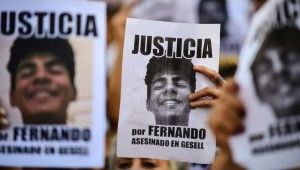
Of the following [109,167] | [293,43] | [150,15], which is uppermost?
[150,15]

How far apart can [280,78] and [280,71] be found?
0.02 meters

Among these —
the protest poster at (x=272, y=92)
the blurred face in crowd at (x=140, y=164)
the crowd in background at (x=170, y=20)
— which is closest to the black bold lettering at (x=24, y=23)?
the crowd in background at (x=170, y=20)

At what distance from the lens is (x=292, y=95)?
1776mm

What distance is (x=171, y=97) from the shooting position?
2404mm

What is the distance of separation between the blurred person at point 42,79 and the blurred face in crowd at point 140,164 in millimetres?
301

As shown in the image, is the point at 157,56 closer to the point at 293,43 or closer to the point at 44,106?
the point at 44,106

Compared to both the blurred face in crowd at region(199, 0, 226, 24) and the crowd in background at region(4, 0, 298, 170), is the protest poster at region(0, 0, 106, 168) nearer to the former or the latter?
the crowd in background at region(4, 0, 298, 170)

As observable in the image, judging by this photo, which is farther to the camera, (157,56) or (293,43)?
(157,56)

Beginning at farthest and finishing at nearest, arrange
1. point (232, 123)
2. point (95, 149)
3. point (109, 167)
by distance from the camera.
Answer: point (109, 167)
point (95, 149)
point (232, 123)

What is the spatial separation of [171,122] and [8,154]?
1.96ft

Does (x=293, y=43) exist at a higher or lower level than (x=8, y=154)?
higher

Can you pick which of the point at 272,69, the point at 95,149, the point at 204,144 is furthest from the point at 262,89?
the point at 95,149

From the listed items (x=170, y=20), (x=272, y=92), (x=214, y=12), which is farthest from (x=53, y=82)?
(x=272, y=92)

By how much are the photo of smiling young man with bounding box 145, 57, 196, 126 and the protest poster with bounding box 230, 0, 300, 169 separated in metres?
0.48
